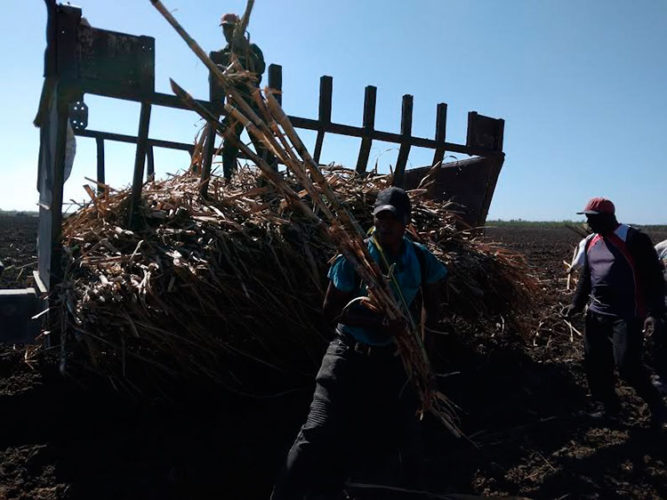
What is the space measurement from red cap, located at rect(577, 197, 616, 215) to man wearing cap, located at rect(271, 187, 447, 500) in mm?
1774

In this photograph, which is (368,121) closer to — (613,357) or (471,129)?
(471,129)

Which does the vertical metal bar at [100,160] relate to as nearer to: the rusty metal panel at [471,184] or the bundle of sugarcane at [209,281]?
the bundle of sugarcane at [209,281]

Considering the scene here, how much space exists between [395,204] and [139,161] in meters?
1.87

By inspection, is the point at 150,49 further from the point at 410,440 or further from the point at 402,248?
the point at 410,440

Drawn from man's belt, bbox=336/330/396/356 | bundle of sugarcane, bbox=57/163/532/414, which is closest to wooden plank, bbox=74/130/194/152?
bundle of sugarcane, bbox=57/163/532/414

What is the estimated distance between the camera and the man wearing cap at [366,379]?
270 centimetres

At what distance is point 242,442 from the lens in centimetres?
341

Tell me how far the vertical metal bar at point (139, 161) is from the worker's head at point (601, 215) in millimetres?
3079

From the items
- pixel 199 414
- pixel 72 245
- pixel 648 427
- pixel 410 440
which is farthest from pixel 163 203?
pixel 648 427

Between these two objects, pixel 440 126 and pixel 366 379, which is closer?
pixel 366 379

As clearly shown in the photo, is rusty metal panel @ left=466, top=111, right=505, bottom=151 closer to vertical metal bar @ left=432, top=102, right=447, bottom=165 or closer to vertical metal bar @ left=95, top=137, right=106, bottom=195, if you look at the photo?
vertical metal bar @ left=432, top=102, right=447, bottom=165

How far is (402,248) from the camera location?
2850 mm

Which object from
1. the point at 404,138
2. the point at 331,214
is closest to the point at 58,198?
the point at 331,214

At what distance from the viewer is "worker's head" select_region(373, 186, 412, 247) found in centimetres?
269
